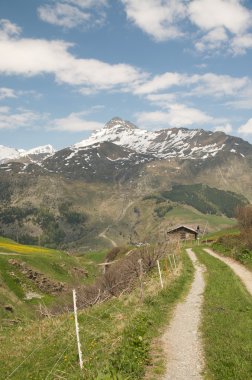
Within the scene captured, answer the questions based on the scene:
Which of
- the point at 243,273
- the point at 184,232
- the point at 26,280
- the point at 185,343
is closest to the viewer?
the point at 185,343

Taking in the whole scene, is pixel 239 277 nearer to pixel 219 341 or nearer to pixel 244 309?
pixel 244 309

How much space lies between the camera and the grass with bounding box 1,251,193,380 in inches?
551

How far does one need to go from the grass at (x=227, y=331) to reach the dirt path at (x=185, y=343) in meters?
0.38

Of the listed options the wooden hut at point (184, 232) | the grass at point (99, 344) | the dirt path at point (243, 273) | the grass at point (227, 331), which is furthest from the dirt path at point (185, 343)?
the wooden hut at point (184, 232)

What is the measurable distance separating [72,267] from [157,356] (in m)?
65.9

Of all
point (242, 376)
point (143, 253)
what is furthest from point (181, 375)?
point (143, 253)

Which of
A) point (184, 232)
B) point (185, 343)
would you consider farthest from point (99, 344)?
point (184, 232)

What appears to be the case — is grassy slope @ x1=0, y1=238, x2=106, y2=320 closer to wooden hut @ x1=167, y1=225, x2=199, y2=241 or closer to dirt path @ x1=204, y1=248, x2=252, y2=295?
dirt path @ x1=204, y1=248, x2=252, y2=295

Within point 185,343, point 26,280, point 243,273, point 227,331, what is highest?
point 227,331

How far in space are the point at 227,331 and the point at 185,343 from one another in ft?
7.56

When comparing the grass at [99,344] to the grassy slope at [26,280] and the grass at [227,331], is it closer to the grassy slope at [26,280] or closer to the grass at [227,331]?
the grass at [227,331]

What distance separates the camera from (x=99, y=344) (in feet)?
56.6

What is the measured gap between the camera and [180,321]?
71.8 feet

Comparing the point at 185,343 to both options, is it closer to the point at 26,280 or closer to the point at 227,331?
the point at 227,331
